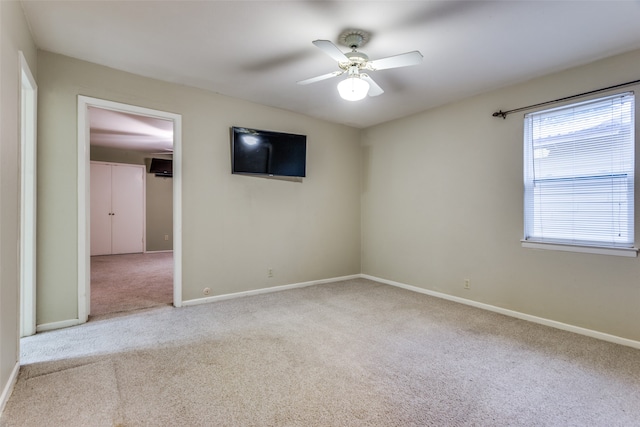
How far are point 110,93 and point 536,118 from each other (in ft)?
13.8

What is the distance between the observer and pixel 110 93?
3.06 meters

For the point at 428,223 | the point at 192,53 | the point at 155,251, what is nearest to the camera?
the point at 192,53

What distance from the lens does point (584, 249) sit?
2.79 m

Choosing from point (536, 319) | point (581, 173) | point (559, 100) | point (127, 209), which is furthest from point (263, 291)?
point (127, 209)

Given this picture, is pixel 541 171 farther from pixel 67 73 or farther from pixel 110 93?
pixel 67 73

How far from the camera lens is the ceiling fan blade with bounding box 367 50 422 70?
7.03 ft

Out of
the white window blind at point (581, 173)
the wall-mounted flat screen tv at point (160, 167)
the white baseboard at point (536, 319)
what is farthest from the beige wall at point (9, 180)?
the wall-mounted flat screen tv at point (160, 167)

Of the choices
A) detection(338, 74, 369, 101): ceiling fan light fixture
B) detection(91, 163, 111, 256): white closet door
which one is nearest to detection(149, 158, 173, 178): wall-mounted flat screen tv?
detection(91, 163, 111, 256): white closet door

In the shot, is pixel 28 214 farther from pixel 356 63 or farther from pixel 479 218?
pixel 479 218

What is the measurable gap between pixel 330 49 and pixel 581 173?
2514 mm

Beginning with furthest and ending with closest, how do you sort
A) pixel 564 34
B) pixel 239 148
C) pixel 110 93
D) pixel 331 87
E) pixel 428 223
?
1. pixel 428 223
2. pixel 239 148
3. pixel 331 87
4. pixel 110 93
5. pixel 564 34

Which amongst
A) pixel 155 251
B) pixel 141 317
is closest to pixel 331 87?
pixel 141 317

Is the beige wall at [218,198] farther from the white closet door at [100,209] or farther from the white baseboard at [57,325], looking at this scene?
Result: the white closet door at [100,209]

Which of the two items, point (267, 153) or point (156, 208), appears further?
point (156, 208)
